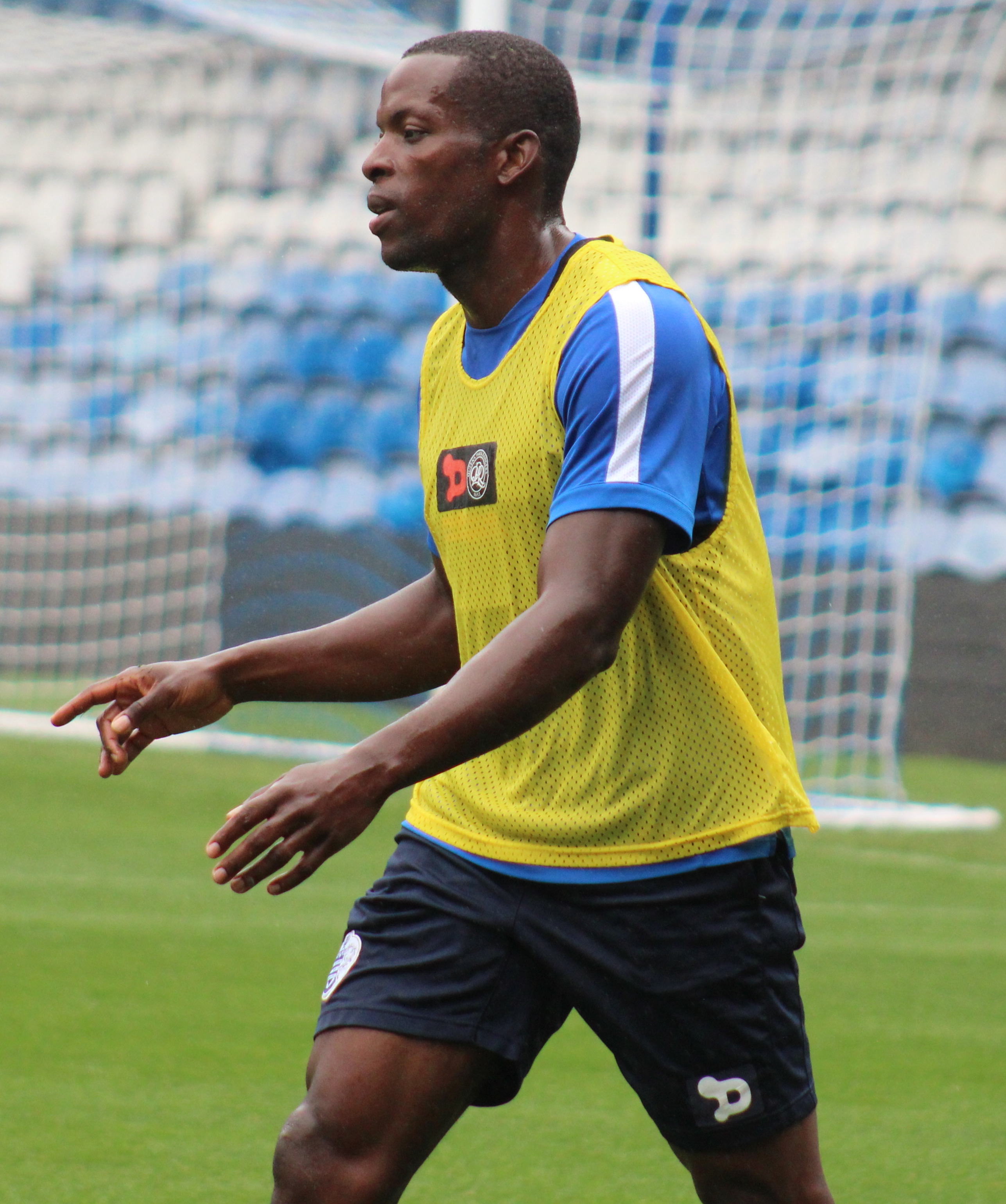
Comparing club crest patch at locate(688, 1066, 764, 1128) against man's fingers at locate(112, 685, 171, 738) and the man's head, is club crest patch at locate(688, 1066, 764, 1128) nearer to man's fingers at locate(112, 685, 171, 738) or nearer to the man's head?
man's fingers at locate(112, 685, 171, 738)

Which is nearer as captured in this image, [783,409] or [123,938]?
[123,938]

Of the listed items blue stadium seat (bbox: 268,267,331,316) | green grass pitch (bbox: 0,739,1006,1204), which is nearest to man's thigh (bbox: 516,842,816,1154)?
green grass pitch (bbox: 0,739,1006,1204)

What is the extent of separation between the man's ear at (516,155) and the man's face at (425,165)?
1cm

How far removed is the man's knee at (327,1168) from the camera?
224cm

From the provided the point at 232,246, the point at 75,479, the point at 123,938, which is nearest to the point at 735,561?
the point at 123,938

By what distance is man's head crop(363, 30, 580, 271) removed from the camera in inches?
90.0

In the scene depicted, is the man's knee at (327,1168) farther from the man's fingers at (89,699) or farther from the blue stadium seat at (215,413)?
the blue stadium seat at (215,413)

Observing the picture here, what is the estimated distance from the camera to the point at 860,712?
8.76 meters

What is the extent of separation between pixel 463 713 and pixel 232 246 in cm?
908

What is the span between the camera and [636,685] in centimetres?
229

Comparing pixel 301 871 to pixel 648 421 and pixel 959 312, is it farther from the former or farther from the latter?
pixel 959 312

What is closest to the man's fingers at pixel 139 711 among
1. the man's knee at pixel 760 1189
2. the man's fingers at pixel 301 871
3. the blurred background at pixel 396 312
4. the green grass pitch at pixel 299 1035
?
the man's fingers at pixel 301 871

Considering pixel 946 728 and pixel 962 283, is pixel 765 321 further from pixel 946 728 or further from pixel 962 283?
pixel 946 728

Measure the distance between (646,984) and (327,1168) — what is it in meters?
0.45
